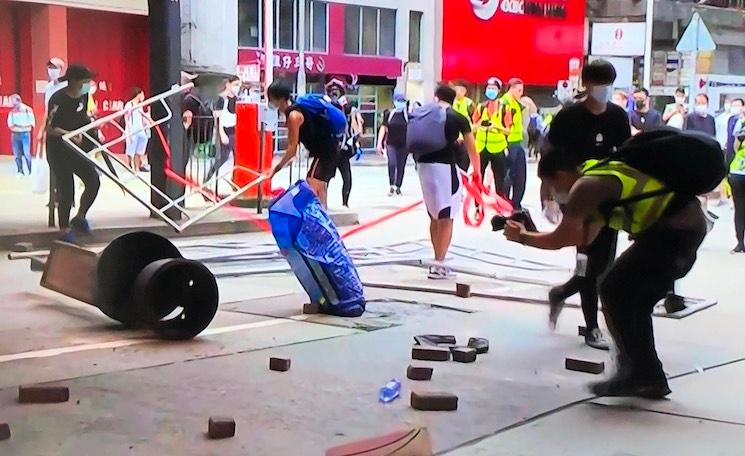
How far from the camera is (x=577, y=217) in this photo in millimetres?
5477

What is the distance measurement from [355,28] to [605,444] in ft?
74.6

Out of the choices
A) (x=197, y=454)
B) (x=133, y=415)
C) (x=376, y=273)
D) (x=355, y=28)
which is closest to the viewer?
(x=197, y=454)

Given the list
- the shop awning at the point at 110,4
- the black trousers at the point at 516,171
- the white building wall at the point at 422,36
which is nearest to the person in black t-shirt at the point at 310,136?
the black trousers at the point at 516,171

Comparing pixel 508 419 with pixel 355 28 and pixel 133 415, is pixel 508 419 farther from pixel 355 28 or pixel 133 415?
pixel 355 28

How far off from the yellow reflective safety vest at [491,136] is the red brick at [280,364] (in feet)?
30.7

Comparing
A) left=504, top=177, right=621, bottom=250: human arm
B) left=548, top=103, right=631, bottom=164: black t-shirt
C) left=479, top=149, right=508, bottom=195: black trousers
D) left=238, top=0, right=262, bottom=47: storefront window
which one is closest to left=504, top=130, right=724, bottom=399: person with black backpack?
left=504, top=177, right=621, bottom=250: human arm

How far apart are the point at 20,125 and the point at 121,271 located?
1225 centimetres

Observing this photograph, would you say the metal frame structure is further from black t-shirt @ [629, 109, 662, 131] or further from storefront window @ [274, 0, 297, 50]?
storefront window @ [274, 0, 297, 50]

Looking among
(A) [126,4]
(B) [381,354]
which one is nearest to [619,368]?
(B) [381,354]

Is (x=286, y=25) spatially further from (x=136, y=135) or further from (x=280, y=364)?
(x=280, y=364)

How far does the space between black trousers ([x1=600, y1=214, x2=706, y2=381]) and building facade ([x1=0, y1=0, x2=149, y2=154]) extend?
1104 centimetres

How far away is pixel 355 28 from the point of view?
1067 inches

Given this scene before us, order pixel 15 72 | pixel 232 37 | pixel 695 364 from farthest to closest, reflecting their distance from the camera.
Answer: pixel 15 72, pixel 232 37, pixel 695 364

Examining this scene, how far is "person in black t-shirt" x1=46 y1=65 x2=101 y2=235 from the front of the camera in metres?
12.1
